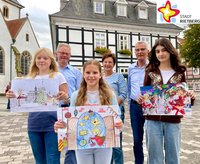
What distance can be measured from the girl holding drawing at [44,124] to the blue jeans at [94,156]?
415 mm

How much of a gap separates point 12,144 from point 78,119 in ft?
13.6

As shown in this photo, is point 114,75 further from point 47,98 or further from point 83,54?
point 83,54

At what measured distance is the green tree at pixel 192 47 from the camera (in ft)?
70.6

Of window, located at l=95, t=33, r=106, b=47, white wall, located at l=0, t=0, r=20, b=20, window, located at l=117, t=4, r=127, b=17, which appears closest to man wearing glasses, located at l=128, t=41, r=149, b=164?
window, located at l=95, t=33, r=106, b=47

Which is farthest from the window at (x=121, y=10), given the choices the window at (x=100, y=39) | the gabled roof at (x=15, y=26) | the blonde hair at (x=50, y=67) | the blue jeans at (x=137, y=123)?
the blonde hair at (x=50, y=67)

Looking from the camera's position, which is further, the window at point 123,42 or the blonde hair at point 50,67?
the window at point 123,42

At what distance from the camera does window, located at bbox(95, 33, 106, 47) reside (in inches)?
867

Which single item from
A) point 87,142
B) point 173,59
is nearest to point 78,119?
point 87,142

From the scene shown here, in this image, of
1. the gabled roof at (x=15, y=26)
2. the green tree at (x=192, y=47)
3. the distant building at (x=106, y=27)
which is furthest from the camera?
the gabled roof at (x=15, y=26)

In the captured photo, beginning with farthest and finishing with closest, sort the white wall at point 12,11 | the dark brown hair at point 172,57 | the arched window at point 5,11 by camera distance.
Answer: the white wall at point 12,11, the arched window at point 5,11, the dark brown hair at point 172,57

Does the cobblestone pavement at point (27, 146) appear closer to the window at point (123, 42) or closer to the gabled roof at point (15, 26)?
the window at point (123, 42)

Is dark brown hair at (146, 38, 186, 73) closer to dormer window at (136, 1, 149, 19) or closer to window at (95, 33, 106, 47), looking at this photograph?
window at (95, 33, 106, 47)

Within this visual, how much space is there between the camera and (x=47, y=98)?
8.48 ft

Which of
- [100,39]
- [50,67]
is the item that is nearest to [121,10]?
[100,39]
